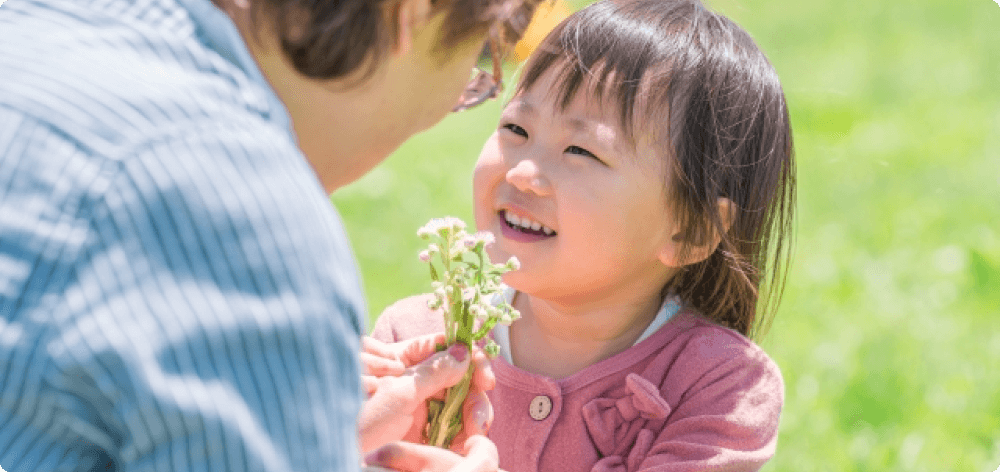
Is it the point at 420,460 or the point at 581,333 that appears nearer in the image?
the point at 420,460

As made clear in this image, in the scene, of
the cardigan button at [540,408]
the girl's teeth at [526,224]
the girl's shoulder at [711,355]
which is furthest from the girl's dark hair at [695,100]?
the cardigan button at [540,408]

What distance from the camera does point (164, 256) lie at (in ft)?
3.85

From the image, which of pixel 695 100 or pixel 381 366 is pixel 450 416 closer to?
pixel 381 366

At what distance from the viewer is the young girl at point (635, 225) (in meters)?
2.22

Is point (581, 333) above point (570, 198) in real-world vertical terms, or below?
below

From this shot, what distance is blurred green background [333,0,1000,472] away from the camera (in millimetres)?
3406

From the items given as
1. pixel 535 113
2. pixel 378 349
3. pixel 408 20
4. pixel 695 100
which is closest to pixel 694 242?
pixel 695 100

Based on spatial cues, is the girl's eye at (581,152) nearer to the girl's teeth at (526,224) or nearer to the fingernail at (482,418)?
the girl's teeth at (526,224)

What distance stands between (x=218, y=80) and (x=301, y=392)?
0.34 metres

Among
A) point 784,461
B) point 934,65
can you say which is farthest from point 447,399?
point 934,65

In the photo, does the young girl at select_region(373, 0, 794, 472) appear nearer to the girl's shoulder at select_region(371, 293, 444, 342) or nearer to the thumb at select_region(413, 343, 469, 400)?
the girl's shoulder at select_region(371, 293, 444, 342)

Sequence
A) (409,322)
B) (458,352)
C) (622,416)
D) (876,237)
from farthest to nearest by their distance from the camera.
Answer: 1. (876,237)
2. (409,322)
3. (622,416)
4. (458,352)

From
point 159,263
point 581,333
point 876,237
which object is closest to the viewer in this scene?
point 159,263

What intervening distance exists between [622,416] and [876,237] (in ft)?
9.05
